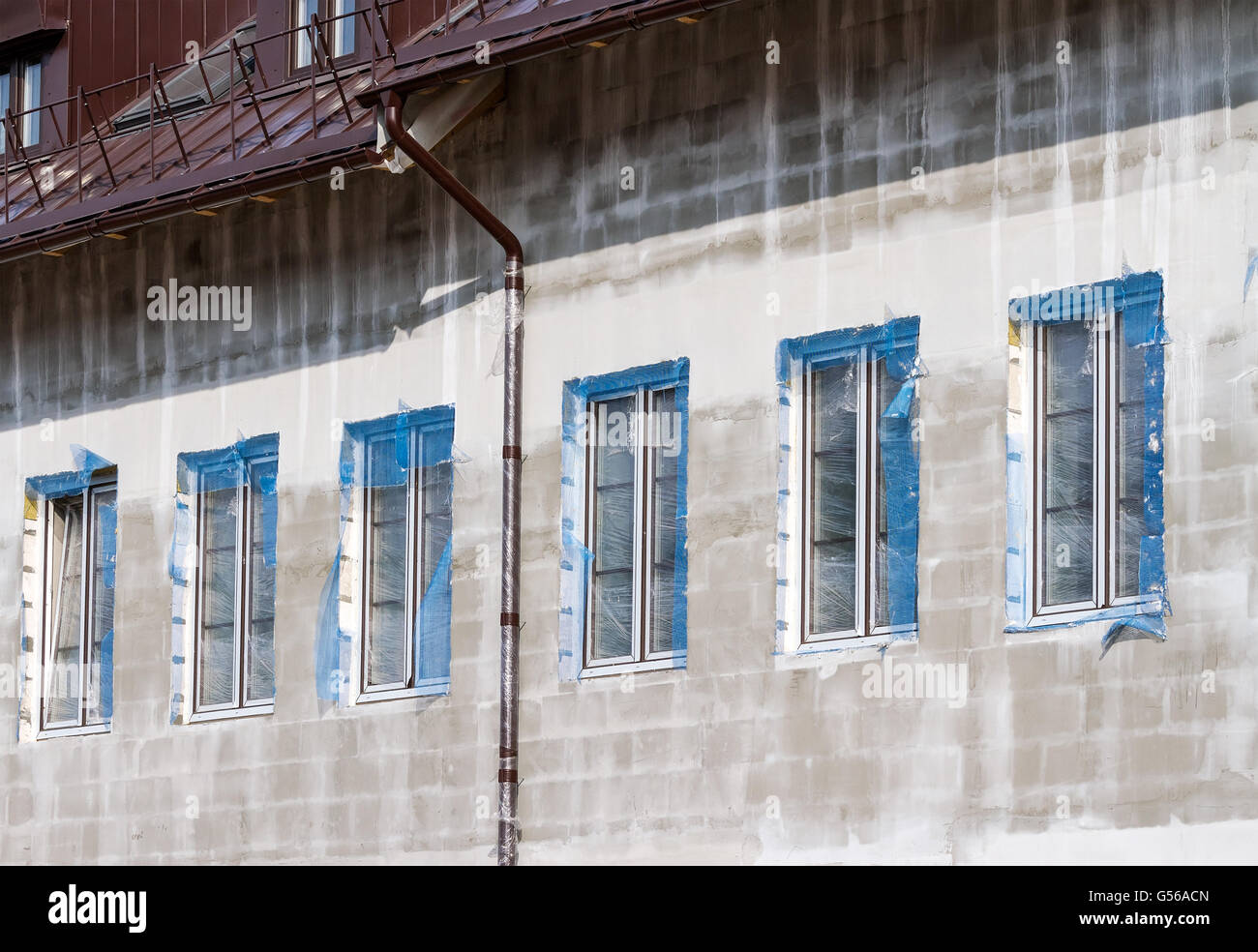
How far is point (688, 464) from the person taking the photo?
51.5ft

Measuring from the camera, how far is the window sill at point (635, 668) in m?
15.6

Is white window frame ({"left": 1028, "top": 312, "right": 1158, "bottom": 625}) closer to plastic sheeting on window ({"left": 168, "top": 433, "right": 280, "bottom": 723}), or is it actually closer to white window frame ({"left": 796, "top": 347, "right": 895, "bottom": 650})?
white window frame ({"left": 796, "top": 347, "right": 895, "bottom": 650})

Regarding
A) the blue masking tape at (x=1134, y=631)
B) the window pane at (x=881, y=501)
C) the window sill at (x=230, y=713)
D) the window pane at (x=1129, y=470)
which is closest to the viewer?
the blue masking tape at (x=1134, y=631)

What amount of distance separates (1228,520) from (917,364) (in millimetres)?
2200

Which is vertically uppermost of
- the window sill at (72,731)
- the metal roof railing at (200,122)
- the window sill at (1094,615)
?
the metal roof railing at (200,122)

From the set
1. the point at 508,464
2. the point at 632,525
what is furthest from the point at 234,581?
the point at 632,525

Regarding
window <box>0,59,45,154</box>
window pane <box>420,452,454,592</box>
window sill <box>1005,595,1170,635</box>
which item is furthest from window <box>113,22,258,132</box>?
window sill <box>1005,595,1170,635</box>

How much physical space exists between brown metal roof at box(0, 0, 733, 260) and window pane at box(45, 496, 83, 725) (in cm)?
209

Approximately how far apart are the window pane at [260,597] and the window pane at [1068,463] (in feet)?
20.1

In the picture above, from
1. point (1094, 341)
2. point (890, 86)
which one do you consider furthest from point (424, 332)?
point (1094, 341)

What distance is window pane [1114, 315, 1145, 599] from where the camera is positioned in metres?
13.6

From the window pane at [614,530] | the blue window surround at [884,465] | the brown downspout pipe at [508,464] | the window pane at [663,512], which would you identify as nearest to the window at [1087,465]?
the blue window surround at [884,465]

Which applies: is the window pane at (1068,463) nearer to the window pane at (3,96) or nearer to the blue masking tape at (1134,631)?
the blue masking tape at (1134,631)
